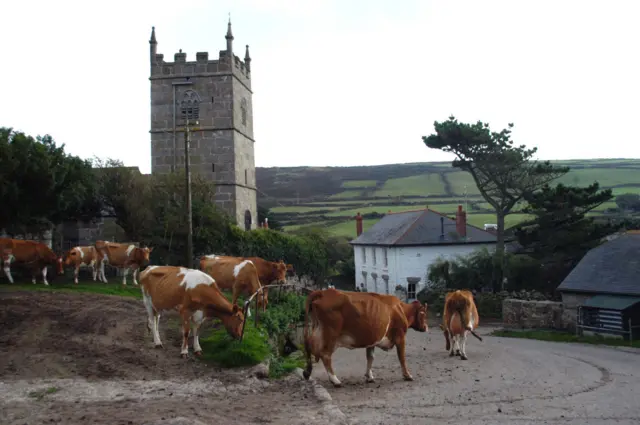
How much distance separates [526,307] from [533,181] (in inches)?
546

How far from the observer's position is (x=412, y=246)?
163 ft

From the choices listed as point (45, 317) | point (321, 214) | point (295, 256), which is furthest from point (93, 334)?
point (321, 214)

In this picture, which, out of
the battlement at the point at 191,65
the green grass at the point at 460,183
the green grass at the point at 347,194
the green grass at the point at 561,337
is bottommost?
the green grass at the point at 561,337

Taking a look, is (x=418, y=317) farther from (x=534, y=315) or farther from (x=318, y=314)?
(x=534, y=315)

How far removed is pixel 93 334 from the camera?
14.6 meters

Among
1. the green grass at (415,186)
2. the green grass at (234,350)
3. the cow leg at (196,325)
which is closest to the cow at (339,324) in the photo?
the green grass at (234,350)

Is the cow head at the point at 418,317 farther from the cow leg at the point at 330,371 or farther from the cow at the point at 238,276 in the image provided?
the cow at the point at 238,276

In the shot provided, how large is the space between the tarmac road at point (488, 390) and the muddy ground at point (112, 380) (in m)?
1.44

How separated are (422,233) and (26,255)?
34367 millimetres

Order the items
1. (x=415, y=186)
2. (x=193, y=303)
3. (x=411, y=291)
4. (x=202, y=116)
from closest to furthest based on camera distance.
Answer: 1. (x=193, y=303)
2. (x=202, y=116)
3. (x=411, y=291)
4. (x=415, y=186)

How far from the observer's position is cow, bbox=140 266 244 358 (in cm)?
1384

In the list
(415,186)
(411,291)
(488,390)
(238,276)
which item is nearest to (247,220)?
(411,291)

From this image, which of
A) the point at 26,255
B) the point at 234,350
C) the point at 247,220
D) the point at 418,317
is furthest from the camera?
the point at 247,220

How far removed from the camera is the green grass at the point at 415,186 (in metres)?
103
